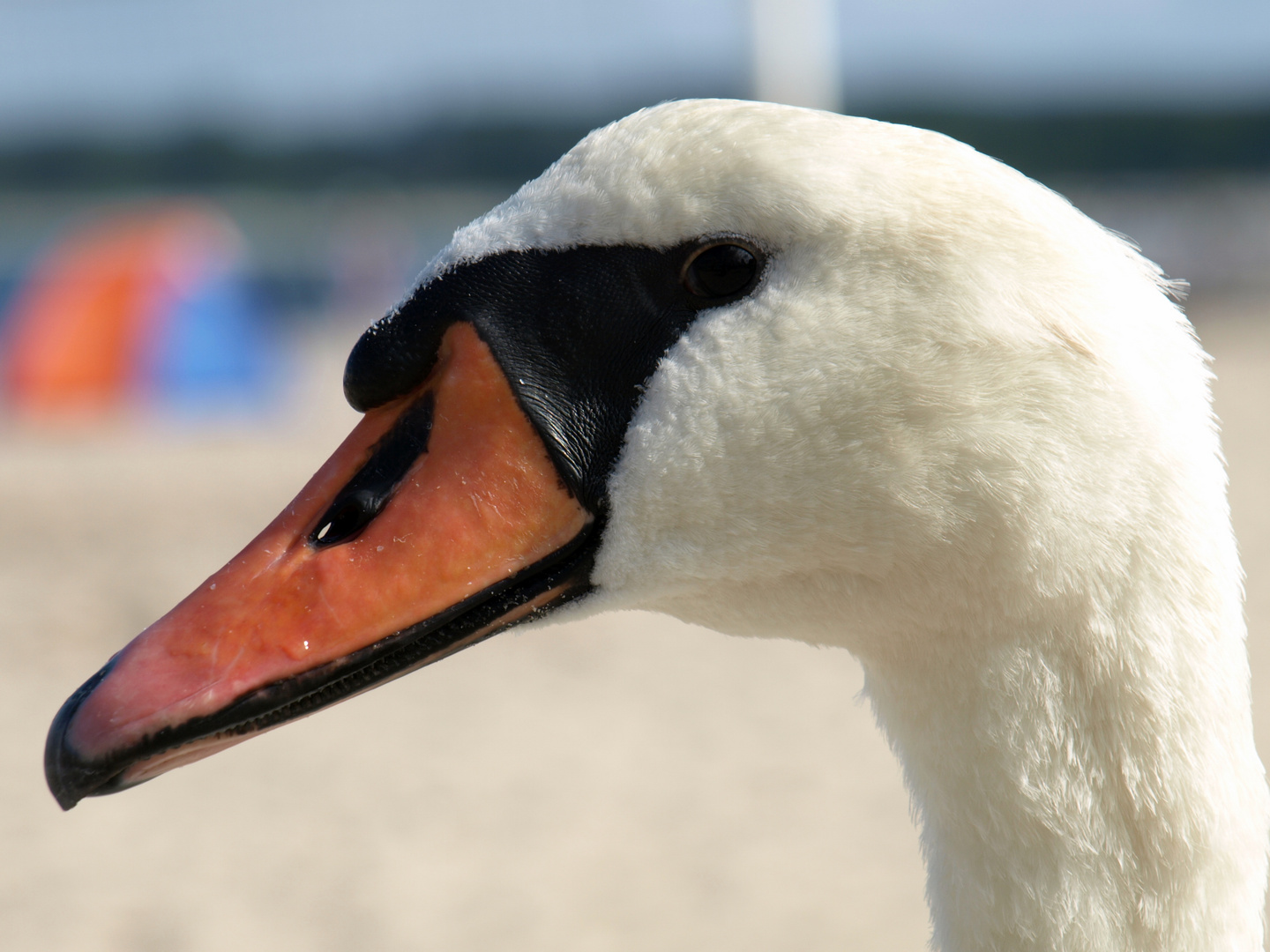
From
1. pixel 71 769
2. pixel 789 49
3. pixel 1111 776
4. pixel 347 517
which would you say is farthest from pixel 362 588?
pixel 789 49

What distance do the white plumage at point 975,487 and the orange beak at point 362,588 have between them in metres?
0.11

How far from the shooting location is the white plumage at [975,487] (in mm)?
1352

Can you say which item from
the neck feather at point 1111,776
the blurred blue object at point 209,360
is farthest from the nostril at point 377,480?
the blurred blue object at point 209,360

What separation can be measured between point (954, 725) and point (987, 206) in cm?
56

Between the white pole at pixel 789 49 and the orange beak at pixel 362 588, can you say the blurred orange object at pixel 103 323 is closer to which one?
the white pole at pixel 789 49

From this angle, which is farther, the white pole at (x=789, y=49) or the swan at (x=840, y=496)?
the white pole at (x=789, y=49)

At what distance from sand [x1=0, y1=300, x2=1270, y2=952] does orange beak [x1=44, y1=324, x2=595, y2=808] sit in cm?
256

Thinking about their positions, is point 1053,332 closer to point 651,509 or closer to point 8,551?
point 651,509

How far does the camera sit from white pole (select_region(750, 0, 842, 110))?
15883 millimetres

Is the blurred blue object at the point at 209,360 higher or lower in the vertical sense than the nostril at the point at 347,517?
lower

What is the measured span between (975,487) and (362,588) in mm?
652

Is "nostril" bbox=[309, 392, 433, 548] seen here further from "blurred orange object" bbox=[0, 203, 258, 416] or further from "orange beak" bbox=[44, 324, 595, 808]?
"blurred orange object" bbox=[0, 203, 258, 416]

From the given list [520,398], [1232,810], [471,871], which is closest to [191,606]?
[520,398]

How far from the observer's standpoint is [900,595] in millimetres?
1445
